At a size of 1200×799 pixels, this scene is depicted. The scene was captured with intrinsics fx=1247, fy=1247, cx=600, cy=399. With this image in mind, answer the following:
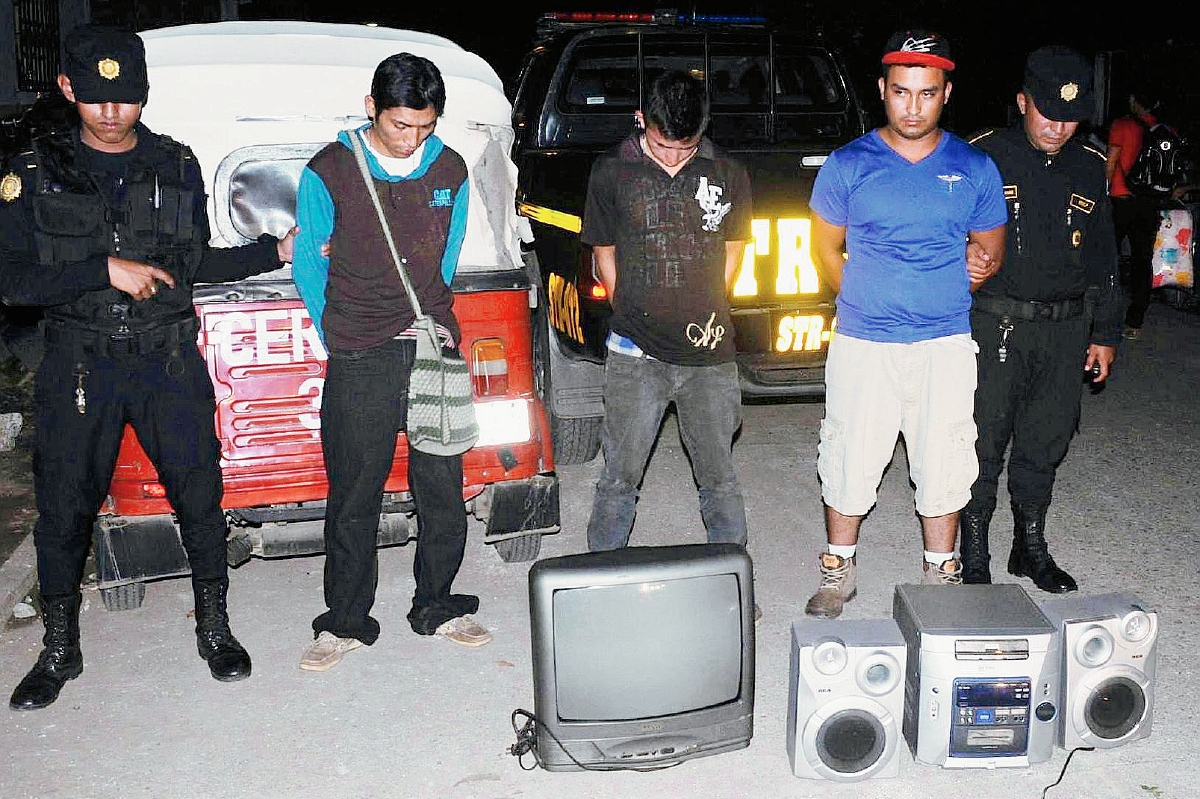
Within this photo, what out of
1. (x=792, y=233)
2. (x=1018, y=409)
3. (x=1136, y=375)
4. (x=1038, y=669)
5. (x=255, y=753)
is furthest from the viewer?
(x=1136, y=375)

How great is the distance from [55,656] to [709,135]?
4363 millimetres

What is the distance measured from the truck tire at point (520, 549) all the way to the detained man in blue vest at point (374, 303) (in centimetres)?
82

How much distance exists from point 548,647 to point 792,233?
2.83 meters

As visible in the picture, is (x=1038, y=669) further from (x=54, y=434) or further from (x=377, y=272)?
(x=54, y=434)

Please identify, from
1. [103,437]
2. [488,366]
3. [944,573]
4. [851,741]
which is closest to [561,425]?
[488,366]

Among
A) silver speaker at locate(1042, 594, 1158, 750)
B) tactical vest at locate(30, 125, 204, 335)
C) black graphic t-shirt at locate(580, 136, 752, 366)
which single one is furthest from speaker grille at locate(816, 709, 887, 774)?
tactical vest at locate(30, 125, 204, 335)

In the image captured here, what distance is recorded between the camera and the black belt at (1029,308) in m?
4.81

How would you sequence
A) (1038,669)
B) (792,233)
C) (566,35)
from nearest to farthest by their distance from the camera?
(1038,669) → (792,233) → (566,35)

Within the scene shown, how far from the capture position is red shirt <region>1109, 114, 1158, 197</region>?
9.56 metres

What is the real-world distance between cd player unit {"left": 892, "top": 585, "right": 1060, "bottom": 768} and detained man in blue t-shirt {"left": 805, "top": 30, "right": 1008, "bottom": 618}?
2.96 feet

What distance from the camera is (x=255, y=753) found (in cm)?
394

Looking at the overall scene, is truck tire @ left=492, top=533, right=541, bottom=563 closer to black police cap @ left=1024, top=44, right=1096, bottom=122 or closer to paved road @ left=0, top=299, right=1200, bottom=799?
paved road @ left=0, top=299, right=1200, bottom=799

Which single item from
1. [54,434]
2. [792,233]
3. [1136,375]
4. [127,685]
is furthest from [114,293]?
[1136,375]

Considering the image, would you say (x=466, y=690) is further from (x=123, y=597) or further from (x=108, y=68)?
(x=108, y=68)
